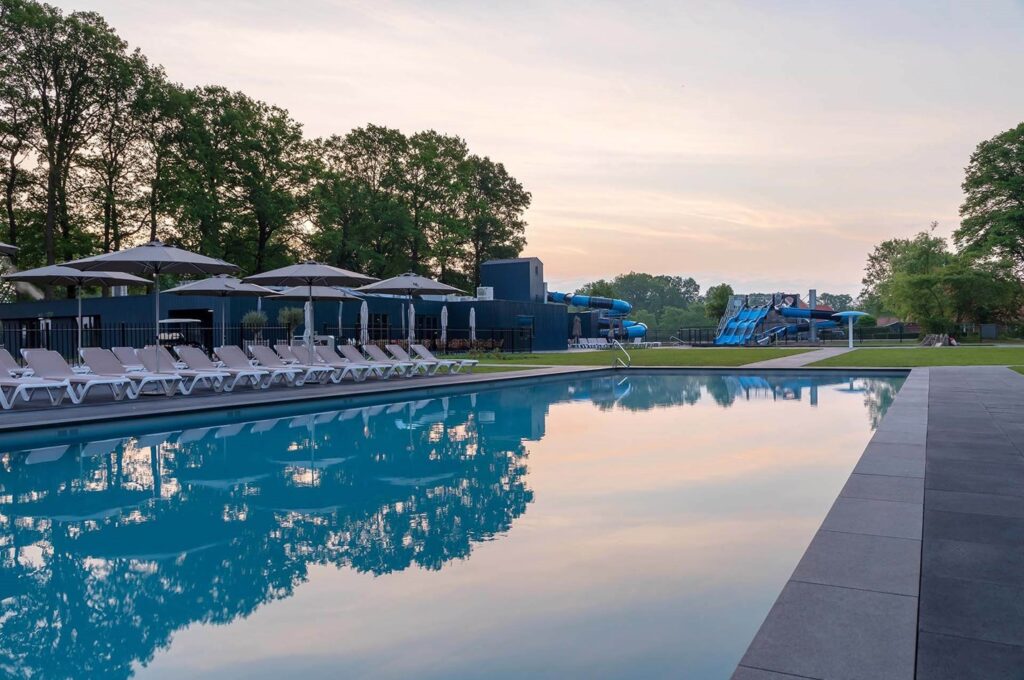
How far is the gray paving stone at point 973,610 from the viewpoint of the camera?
2.86m

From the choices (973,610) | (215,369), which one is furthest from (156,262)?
(973,610)

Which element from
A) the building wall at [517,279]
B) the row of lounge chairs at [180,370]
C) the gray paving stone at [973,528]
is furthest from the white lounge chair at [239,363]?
the building wall at [517,279]

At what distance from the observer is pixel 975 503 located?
4883 millimetres

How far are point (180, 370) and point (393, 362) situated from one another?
4.93m

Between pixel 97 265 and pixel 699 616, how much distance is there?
13694 millimetres

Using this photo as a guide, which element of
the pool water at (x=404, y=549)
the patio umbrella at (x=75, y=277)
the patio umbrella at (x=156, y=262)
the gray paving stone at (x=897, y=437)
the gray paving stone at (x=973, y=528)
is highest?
the patio umbrella at (x=156, y=262)

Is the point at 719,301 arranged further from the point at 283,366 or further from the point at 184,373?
the point at 184,373

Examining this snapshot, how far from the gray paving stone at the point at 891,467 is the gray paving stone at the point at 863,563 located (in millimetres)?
2036

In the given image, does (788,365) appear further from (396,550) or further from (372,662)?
(372,662)

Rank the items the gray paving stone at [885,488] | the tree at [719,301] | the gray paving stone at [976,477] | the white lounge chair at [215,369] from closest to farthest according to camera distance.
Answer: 1. the gray paving stone at [885,488]
2. the gray paving stone at [976,477]
3. the white lounge chair at [215,369]
4. the tree at [719,301]

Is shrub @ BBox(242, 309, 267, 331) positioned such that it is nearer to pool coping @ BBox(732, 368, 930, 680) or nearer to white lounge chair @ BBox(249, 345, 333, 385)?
white lounge chair @ BBox(249, 345, 333, 385)

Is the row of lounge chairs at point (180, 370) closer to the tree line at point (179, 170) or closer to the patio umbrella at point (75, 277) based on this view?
the patio umbrella at point (75, 277)

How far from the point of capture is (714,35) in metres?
15.7

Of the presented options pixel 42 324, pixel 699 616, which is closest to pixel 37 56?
pixel 42 324
